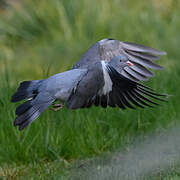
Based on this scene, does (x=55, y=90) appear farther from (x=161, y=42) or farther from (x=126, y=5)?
(x=126, y=5)

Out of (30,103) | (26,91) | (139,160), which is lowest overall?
(139,160)

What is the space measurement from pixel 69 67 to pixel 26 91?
1207 mm

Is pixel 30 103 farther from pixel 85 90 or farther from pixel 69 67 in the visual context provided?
pixel 69 67

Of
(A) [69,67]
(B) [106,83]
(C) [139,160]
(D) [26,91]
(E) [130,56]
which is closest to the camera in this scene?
(B) [106,83]

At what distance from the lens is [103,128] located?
14.5ft

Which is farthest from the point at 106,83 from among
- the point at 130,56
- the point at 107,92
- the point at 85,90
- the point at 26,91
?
the point at 130,56

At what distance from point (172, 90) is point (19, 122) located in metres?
2.04

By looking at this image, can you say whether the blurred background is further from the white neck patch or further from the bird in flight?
the white neck patch

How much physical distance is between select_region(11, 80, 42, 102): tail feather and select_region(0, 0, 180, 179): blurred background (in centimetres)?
38

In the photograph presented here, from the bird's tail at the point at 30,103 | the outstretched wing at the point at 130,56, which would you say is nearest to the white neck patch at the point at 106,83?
the bird's tail at the point at 30,103

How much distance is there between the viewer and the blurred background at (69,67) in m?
4.07

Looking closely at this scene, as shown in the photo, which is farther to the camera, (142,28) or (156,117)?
(142,28)

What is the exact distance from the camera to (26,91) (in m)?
3.95

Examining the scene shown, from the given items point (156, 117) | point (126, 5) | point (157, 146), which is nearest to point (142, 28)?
point (126, 5)
